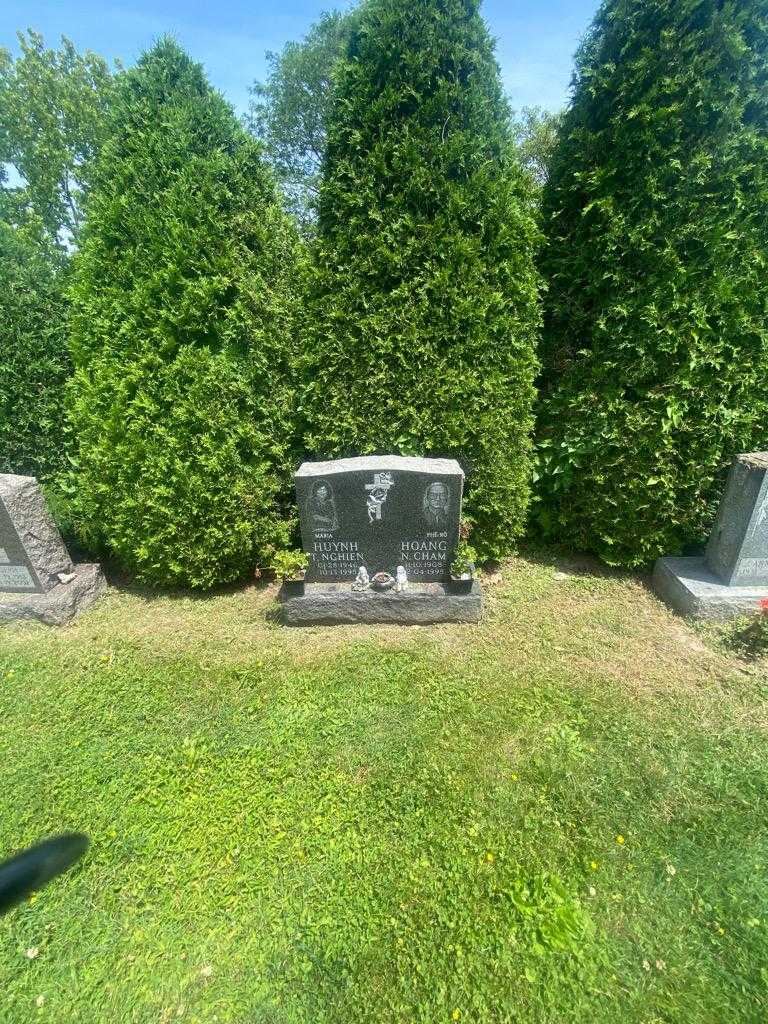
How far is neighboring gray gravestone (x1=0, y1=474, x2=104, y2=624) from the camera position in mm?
3984

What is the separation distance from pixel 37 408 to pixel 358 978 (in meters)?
5.21

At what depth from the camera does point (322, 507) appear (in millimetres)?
4012

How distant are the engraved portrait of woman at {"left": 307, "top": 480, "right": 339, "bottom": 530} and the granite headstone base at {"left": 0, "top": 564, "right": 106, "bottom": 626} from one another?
2.36 metres

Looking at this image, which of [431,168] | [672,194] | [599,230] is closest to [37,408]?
[431,168]

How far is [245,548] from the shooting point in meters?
4.45

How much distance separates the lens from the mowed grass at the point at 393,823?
1.91m

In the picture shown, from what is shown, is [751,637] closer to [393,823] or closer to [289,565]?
[393,823]

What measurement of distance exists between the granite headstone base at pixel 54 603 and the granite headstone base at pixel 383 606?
199cm

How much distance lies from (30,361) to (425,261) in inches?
154

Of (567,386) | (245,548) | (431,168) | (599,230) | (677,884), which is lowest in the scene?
(677,884)

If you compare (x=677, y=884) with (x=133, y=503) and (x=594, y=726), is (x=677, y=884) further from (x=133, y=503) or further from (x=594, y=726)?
(x=133, y=503)

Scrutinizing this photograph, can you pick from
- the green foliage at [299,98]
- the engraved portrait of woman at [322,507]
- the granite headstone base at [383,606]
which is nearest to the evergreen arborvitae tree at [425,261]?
the engraved portrait of woman at [322,507]

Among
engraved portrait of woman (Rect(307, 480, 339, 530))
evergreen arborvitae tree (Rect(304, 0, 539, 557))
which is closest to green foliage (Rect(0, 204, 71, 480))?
evergreen arborvitae tree (Rect(304, 0, 539, 557))

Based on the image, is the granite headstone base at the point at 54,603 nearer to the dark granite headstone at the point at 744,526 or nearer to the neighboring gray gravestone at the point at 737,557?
the neighboring gray gravestone at the point at 737,557
